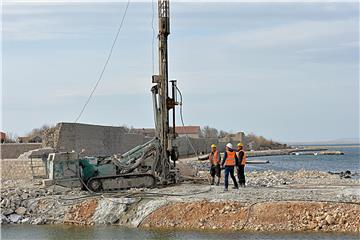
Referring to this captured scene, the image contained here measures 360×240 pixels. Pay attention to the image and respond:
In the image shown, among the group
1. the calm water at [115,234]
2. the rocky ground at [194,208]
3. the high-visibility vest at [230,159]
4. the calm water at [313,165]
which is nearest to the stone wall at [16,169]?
the rocky ground at [194,208]

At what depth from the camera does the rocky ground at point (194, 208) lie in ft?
49.1

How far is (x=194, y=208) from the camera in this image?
16.1 m

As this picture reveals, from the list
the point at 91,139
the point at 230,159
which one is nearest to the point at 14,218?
the point at 230,159

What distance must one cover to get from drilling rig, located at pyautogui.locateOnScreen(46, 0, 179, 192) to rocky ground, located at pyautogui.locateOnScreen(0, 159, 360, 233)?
0.78 metres

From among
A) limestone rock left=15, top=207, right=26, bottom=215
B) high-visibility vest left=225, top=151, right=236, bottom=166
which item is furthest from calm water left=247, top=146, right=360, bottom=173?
limestone rock left=15, top=207, right=26, bottom=215

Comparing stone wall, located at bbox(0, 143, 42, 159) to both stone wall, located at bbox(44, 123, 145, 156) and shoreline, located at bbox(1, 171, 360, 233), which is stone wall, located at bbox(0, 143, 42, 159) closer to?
stone wall, located at bbox(44, 123, 145, 156)

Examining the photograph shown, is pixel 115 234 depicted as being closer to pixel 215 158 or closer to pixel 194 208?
pixel 194 208

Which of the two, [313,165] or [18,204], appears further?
[313,165]

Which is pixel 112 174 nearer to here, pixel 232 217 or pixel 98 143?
pixel 232 217

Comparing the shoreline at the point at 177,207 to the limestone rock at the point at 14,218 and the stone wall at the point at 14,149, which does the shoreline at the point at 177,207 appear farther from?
the stone wall at the point at 14,149

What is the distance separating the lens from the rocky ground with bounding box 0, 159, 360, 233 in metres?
15.0

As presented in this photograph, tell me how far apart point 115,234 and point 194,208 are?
2340 millimetres

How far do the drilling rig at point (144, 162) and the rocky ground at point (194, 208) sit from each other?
783 millimetres

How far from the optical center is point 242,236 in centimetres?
1425
